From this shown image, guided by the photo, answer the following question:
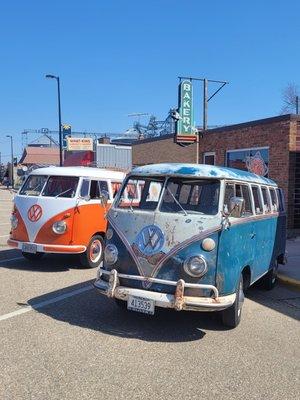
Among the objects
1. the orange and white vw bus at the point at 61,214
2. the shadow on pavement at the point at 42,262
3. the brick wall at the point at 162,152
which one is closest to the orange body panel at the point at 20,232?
the orange and white vw bus at the point at 61,214

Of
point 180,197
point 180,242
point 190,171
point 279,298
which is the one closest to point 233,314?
point 180,242

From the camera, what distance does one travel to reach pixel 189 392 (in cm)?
450

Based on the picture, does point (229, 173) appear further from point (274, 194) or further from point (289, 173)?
point (289, 173)

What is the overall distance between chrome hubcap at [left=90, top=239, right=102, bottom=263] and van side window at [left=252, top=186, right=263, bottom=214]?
401cm

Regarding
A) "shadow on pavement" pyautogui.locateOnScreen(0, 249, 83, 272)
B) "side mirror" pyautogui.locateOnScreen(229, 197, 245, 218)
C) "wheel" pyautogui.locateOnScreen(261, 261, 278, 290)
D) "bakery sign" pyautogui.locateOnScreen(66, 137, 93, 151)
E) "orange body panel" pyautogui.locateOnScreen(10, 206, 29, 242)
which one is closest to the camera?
"side mirror" pyautogui.locateOnScreen(229, 197, 245, 218)

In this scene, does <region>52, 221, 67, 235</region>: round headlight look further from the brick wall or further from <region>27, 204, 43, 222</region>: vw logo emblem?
the brick wall

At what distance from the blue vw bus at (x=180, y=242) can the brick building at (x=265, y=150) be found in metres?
9.06

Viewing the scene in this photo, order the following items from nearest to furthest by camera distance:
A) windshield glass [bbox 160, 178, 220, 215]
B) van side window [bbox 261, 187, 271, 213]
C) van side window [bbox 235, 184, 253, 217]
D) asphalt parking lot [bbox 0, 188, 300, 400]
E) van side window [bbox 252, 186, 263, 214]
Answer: asphalt parking lot [bbox 0, 188, 300, 400] < windshield glass [bbox 160, 178, 220, 215] < van side window [bbox 235, 184, 253, 217] < van side window [bbox 252, 186, 263, 214] < van side window [bbox 261, 187, 271, 213]

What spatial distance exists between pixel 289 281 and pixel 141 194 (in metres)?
3.79

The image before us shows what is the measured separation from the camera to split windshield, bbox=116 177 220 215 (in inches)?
254

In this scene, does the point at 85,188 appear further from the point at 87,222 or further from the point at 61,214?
the point at 61,214

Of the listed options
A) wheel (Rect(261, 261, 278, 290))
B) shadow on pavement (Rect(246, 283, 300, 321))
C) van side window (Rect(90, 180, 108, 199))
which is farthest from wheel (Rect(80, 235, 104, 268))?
wheel (Rect(261, 261, 278, 290))

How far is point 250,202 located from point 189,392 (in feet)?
11.5

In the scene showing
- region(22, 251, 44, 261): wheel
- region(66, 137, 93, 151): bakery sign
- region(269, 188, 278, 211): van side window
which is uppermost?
region(66, 137, 93, 151): bakery sign
